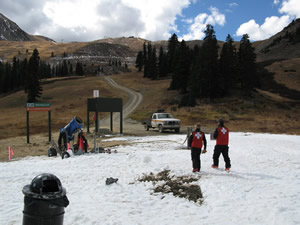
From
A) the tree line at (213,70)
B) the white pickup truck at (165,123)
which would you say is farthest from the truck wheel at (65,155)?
the tree line at (213,70)

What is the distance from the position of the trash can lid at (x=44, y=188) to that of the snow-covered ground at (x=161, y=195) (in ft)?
7.26

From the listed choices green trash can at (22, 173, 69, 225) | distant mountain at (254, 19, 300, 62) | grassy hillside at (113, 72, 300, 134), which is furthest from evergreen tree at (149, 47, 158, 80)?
green trash can at (22, 173, 69, 225)

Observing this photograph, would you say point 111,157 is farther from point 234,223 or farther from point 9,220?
point 234,223

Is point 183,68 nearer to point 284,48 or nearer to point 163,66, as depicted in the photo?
point 163,66

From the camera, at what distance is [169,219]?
5.65 m

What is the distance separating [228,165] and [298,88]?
7075 cm

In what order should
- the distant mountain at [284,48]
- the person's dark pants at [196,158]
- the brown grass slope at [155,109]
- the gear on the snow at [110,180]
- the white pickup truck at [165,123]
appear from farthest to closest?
1. the distant mountain at [284,48]
2. the brown grass slope at [155,109]
3. the white pickup truck at [165,123]
4. the person's dark pants at [196,158]
5. the gear on the snow at [110,180]

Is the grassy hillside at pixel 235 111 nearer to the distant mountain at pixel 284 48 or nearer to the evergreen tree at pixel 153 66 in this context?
the evergreen tree at pixel 153 66

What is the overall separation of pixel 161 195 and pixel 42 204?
13.9 feet

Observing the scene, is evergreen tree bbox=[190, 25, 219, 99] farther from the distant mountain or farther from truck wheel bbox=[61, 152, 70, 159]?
the distant mountain

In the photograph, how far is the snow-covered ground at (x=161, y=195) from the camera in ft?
18.4

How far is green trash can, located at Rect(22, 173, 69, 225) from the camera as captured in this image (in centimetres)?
347

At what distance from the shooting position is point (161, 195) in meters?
7.16

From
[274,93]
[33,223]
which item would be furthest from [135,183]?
[274,93]
